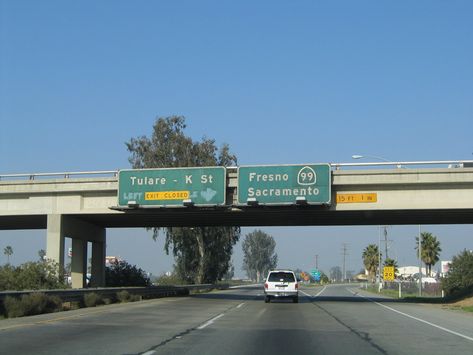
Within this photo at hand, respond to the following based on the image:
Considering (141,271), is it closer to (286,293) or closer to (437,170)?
(286,293)

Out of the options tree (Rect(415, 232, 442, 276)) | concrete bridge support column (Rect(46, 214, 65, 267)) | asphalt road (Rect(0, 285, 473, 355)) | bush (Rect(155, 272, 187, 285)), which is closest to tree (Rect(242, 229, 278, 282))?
tree (Rect(415, 232, 442, 276))

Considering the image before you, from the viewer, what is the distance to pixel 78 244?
1670 inches

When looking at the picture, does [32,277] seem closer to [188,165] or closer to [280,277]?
[280,277]

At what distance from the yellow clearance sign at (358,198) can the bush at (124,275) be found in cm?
2499

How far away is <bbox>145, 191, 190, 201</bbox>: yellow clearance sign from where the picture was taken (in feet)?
115

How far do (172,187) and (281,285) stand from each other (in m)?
8.56

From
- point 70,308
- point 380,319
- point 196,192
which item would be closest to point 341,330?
point 380,319

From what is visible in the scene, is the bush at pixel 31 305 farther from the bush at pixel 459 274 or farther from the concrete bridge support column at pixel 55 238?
the bush at pixel 459 274

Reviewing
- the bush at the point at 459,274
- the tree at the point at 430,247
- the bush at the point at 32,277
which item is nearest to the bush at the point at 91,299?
the bush at the point at 32,277

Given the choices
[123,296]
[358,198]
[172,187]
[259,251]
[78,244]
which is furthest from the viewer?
[259,251]

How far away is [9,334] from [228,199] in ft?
65.5

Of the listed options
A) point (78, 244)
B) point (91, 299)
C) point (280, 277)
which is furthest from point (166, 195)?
point (78, 244)

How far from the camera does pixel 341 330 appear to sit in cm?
1892

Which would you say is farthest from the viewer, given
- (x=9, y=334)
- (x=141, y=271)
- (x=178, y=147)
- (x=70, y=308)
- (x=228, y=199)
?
(x=178, y=147)
